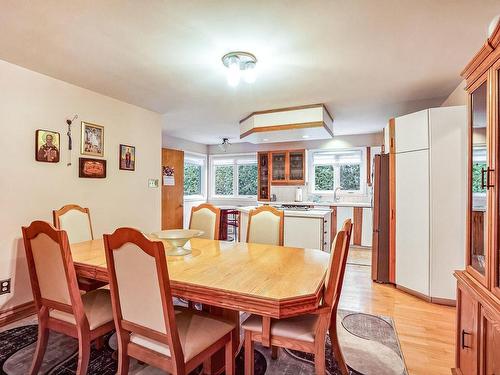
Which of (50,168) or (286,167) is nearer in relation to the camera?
(50,168)

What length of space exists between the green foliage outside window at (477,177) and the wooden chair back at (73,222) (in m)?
3.05

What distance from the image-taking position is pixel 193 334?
1460mm

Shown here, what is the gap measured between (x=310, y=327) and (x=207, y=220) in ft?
5.55

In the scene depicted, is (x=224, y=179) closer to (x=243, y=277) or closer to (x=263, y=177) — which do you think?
(x=263, y=177)

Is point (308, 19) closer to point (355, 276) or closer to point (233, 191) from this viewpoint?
point (355, 276)

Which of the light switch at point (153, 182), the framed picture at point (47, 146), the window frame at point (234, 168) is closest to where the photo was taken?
the framed picture at point (47, 146)

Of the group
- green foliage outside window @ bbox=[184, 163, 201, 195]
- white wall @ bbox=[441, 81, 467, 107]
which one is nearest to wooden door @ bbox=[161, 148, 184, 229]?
green foliage outside window @ bbox=[184, 163, 201, 195]

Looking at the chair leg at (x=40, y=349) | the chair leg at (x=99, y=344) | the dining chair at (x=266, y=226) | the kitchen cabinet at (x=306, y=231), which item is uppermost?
the dining chair at (x=266, y=226)

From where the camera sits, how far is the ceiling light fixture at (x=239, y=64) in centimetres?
232

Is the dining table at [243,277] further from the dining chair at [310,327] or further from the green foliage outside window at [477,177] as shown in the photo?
the green foliage outside window at [477,177]

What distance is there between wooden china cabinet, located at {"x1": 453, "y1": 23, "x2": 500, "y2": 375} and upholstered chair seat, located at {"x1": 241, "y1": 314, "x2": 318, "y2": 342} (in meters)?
0.78

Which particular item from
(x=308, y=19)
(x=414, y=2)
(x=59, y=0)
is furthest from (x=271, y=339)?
(x=59, y=0)

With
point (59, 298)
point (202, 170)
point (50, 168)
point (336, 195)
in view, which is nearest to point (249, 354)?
point (59, 298)

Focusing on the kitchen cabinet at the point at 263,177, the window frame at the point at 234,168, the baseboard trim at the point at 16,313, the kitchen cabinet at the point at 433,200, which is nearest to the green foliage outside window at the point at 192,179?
the window frame at the point at 234,168
